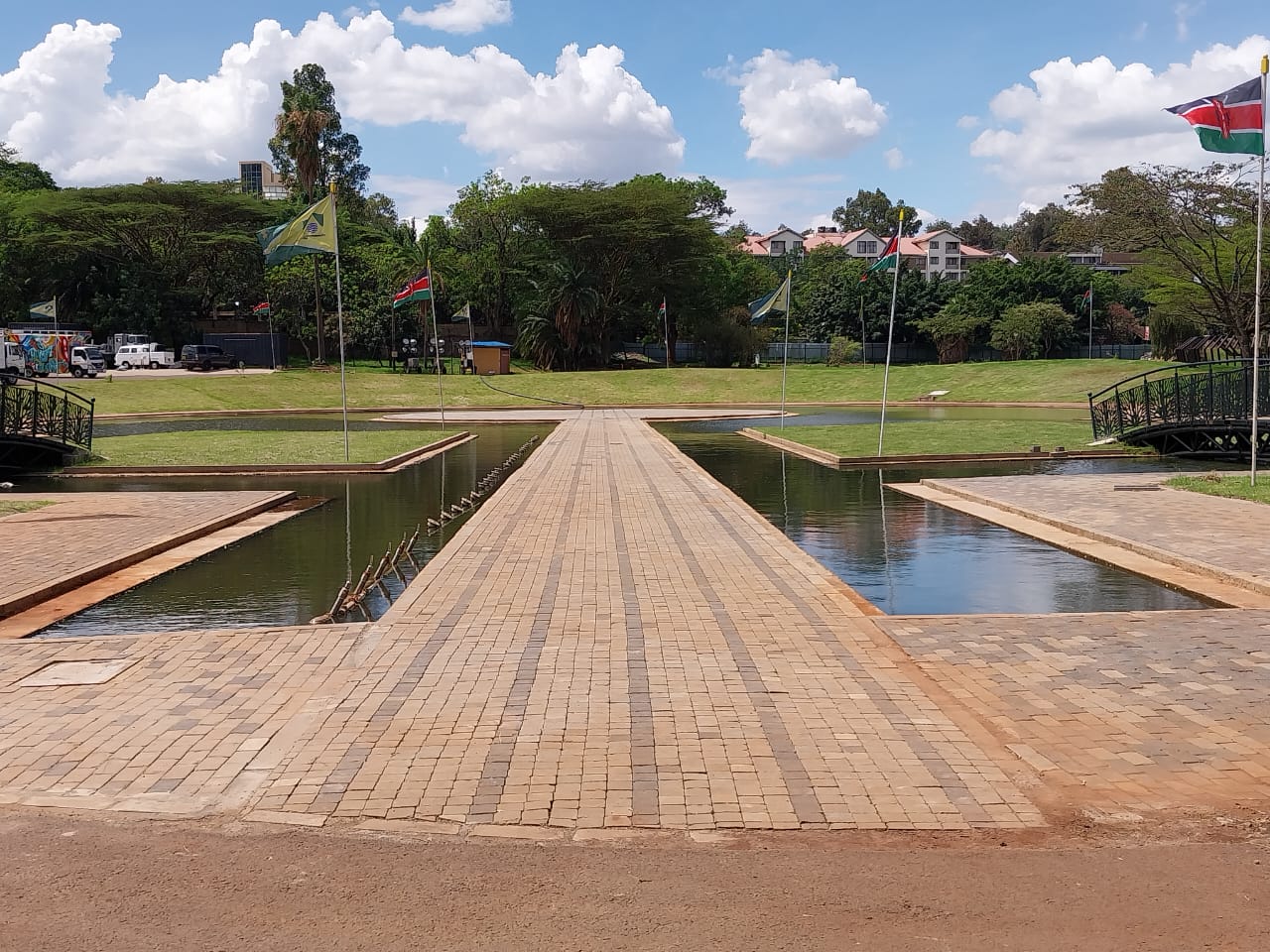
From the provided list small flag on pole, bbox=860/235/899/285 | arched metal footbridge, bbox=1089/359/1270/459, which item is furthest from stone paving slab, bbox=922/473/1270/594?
small flag on pole, bbox=860/235/899/285

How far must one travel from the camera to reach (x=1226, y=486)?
1612 cm

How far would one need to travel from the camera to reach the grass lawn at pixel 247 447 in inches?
860

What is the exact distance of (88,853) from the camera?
4402 mm

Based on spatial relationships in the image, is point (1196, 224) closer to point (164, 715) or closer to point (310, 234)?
point (310, 234)

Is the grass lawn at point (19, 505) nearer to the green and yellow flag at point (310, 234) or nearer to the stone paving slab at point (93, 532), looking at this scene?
the stone paving slab at point (93, 532)

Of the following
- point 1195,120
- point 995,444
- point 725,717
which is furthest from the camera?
point 995,444

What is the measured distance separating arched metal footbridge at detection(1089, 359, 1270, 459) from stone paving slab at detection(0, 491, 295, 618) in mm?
17190

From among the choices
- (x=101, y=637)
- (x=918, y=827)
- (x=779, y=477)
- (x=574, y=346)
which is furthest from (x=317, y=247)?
(x=574, y=346)

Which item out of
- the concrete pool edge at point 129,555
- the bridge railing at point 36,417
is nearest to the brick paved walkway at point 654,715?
the concrete pool edge at point 129,555

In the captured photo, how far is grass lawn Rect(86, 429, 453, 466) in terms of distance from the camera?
2184 cm

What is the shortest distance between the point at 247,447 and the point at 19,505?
957 centimetres

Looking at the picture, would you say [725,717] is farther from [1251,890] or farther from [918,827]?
[1251,890]

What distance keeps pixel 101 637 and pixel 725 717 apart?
4.98 meters

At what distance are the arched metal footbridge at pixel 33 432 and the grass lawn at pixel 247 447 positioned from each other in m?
0.72
